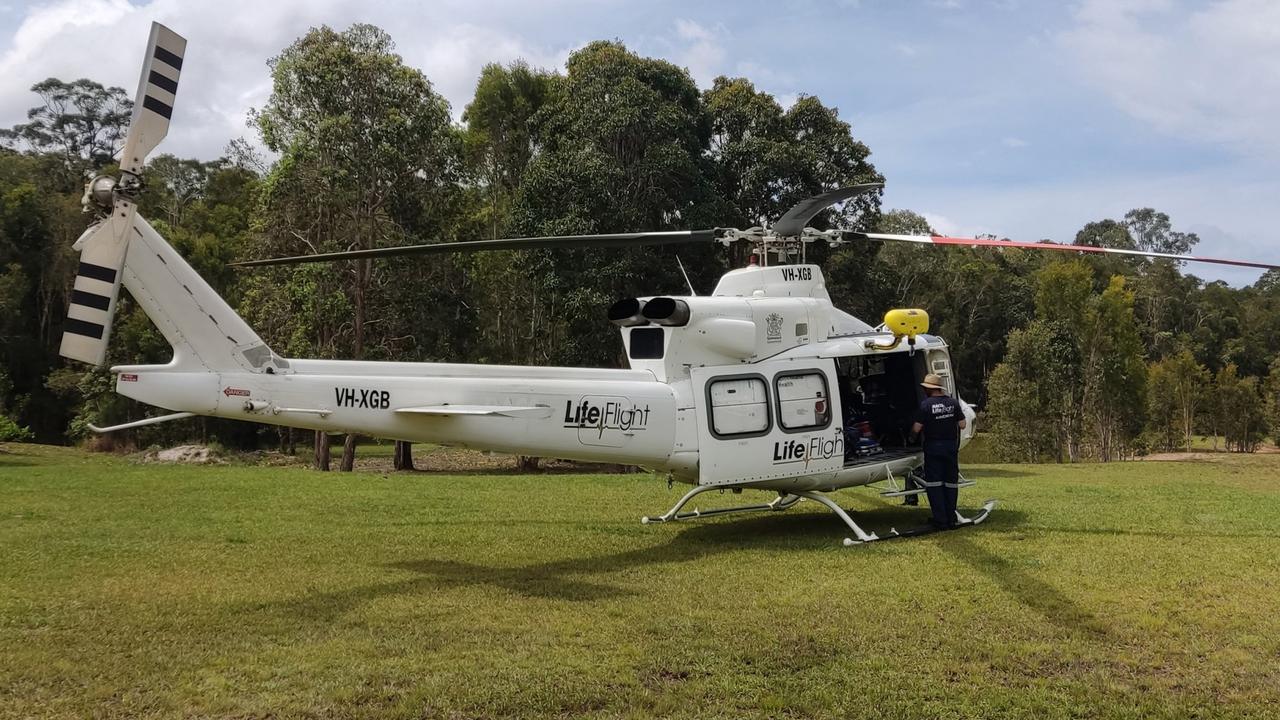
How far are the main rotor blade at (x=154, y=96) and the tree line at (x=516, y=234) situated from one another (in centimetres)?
1449

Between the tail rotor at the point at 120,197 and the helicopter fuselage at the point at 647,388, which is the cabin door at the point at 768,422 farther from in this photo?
the tail rotor at the point at 120,197

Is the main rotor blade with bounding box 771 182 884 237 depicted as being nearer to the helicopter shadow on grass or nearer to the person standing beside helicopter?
the person standing beside helicopter

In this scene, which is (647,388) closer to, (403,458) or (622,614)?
(622,614)

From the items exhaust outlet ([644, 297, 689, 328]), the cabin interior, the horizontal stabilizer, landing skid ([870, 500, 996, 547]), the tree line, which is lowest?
landing skid ([870, 500, 996, 547])

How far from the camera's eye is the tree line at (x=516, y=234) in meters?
21.9

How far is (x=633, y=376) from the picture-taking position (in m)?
8.93

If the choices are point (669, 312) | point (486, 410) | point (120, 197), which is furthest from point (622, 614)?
point (120, 197)

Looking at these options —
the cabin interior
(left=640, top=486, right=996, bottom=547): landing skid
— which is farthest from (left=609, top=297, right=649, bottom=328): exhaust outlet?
the cabin interior

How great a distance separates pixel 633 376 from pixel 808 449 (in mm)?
2059

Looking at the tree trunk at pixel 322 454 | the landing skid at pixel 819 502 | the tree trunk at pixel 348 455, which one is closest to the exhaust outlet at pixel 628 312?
the landing skid at pixel 819 502

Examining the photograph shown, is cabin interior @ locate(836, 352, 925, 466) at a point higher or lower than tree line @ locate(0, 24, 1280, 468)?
lower

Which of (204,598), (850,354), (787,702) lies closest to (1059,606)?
A: (787,702)

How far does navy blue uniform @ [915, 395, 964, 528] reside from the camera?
934cm

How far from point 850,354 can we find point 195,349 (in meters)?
6.59
